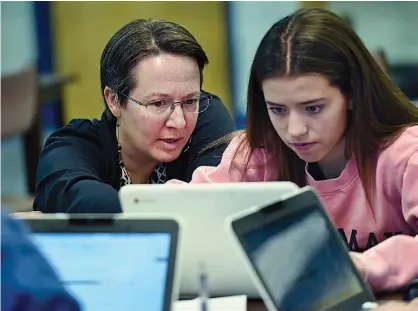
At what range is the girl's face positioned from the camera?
1.37 meters

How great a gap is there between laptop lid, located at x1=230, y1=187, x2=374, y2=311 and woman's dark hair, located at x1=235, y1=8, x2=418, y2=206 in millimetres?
Answer: 352

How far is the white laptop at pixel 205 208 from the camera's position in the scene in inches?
46.5

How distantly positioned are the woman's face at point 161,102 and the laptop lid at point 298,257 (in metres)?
0.65

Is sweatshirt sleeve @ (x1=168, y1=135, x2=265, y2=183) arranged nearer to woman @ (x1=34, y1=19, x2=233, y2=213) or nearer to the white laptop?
woman @ (x1=34, y1=19, x2=233, y2=213)

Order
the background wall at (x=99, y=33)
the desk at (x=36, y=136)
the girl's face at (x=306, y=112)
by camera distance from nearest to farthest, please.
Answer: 1. the girl's face at (x=306, y=112)
2. the desk at (x=36, y=136)
3. the background wall at (x=99, y=33)

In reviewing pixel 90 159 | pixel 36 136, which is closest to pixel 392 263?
pixel 90 159

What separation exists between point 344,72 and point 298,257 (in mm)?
452

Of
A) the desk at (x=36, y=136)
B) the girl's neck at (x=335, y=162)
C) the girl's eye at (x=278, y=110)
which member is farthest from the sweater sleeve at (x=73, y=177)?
the desk at (x=36, y=136)

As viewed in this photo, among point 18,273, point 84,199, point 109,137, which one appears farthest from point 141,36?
point 18,273

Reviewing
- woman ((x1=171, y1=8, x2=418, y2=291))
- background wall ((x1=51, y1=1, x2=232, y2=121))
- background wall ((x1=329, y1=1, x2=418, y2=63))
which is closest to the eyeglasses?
woman ((x1=171, y1=8, x2=418, y2=291))

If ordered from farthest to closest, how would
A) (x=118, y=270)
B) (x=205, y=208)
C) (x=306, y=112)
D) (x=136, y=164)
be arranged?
1. (x=136, y=164)
2. (x=306, y=112)
3. (x=205, y=208)
4. (x=118, y=270)

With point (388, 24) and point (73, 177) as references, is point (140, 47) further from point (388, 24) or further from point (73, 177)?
point (388, 24)

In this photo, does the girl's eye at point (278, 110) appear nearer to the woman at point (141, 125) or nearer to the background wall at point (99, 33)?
the woman at point (141, 125)

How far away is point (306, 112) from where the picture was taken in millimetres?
1382
